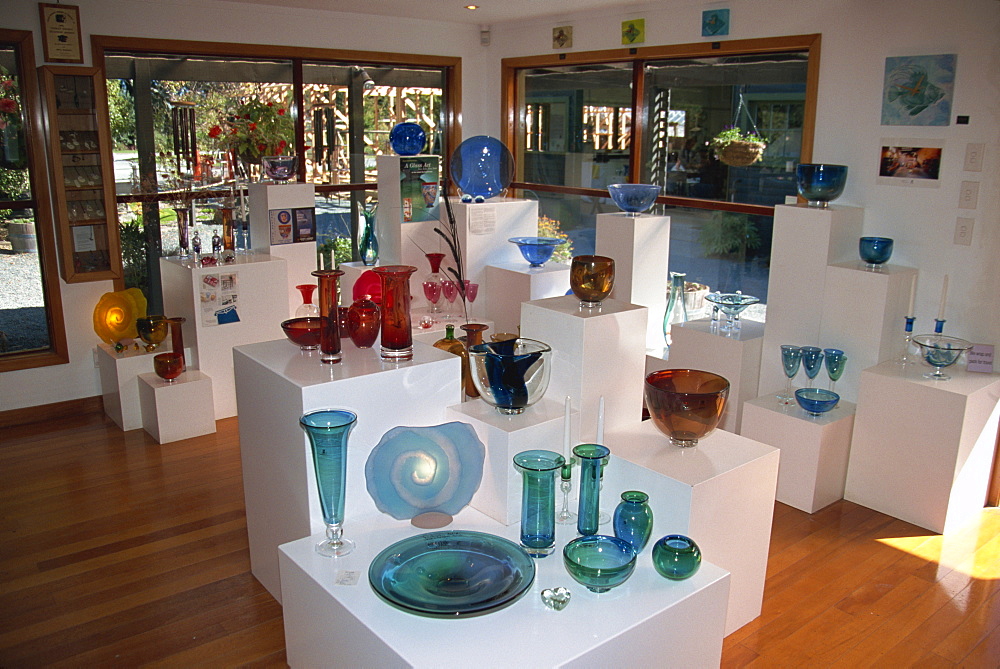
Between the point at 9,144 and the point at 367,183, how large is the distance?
2.25 m

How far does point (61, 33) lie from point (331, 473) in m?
3.61

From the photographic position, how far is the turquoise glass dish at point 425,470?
2.28 metres

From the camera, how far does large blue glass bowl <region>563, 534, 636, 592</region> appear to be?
1980 mm

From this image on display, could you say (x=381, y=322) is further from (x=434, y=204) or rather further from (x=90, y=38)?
(x=90, y=38)

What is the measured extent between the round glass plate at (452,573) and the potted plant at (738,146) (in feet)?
10.7

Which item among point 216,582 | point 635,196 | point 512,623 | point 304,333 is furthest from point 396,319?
point 635,196

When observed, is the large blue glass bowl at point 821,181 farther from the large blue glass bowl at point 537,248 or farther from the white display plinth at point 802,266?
the large blue glass bowl at point 537,248

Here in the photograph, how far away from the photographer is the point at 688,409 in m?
2.47

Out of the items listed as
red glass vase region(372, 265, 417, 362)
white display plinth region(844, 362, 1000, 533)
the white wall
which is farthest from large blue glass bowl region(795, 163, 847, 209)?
red glass vase region(372, 265, 417, 362)

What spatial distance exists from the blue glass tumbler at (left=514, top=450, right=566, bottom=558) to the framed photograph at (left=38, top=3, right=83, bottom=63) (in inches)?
150

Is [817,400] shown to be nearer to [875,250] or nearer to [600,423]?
[875,250]

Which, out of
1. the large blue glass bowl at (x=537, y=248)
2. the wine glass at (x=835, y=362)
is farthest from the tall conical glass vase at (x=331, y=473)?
the large blue glass bowl at (x=537, y=248)

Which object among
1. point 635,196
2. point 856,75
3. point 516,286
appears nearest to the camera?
point 856,75

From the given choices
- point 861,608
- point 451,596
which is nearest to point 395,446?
point 451,596
